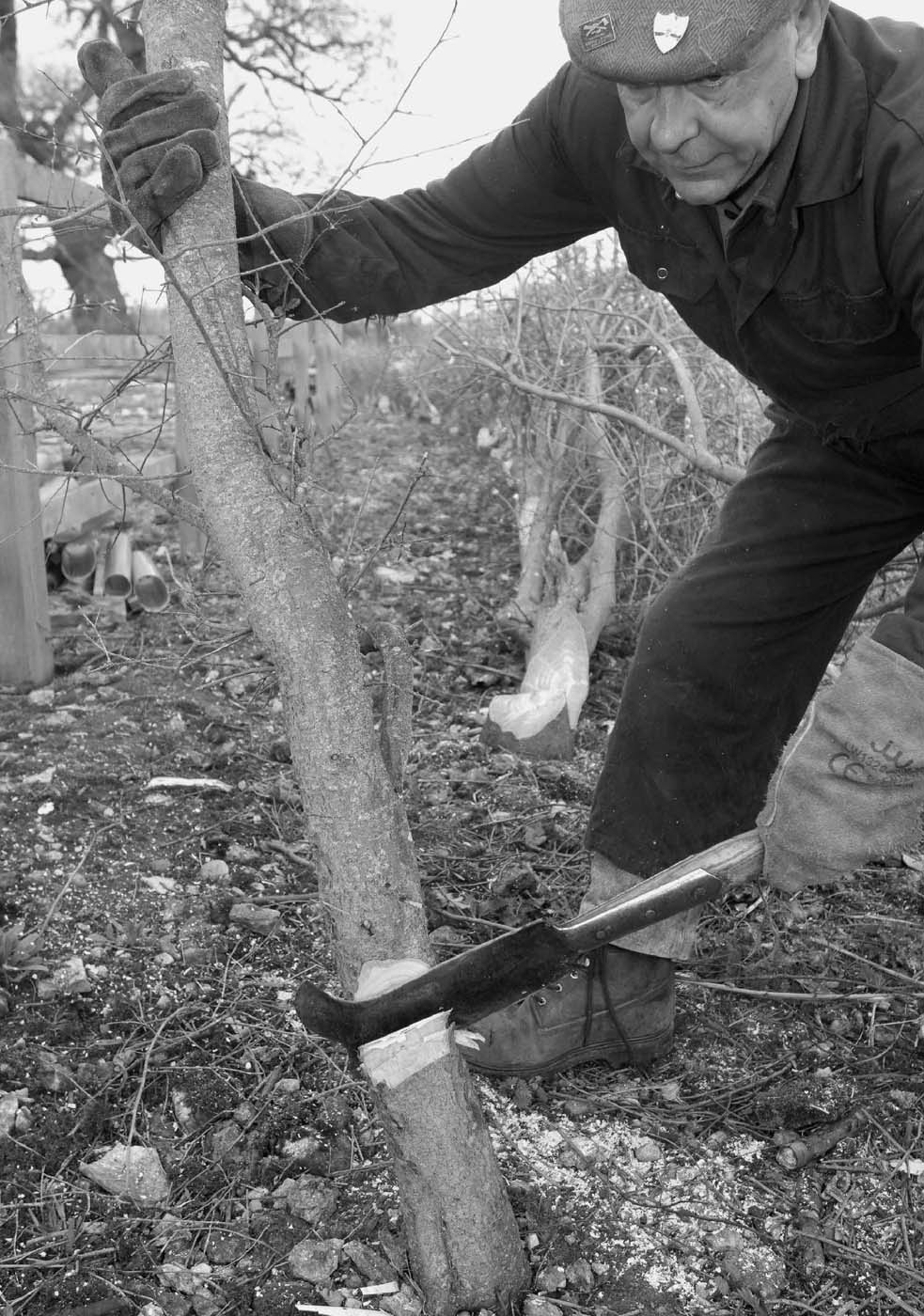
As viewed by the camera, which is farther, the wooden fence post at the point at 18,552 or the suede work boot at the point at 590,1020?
the wooden fence post at the point at 18,552

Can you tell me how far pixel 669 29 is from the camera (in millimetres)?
1542

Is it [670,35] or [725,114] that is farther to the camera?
[725,114]

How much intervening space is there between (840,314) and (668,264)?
14.3 inches

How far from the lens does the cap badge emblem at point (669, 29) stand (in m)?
1.54

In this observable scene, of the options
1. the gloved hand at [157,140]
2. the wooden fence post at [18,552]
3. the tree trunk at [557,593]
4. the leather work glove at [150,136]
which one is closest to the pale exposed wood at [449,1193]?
the leather work glove at [150,136]

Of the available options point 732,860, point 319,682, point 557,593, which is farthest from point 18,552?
point 732,860

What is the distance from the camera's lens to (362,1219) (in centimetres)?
186

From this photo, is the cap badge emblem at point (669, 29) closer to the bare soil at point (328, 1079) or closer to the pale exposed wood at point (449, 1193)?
the bare soil at point (328, 1079)

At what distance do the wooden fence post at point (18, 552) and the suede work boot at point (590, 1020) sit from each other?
231cm

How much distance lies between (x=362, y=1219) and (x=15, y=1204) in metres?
0.56

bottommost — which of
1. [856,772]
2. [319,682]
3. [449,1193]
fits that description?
[449,1193]

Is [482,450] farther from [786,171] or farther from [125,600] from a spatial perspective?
[786,171]

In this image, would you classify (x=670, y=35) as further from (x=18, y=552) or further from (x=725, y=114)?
(x=18, y=552)

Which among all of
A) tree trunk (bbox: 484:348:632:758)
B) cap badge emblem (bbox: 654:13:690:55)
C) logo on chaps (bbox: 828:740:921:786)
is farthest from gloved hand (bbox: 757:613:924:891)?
tree trunk (bbox: 484:348:632:758)
